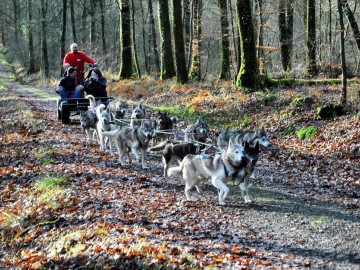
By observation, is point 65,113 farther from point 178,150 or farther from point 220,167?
point 220,167

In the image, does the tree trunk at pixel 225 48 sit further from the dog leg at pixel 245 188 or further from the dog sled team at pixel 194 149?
the dog leg at pixel 245 188

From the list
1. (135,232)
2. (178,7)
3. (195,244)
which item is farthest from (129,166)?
(178,7)

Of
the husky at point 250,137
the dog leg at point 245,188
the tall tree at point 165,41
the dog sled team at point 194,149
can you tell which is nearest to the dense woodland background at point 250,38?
the tall tree at point 165,41

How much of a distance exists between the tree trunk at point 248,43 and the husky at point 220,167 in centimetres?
1081

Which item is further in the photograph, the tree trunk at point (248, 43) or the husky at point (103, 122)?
the tree trunk at point (248, 43)

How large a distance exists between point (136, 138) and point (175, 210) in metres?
3.28

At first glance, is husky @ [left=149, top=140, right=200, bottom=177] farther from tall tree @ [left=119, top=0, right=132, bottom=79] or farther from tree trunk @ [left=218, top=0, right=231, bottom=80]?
tall tree @ [left=119, top=0, right=132, bottom=79]

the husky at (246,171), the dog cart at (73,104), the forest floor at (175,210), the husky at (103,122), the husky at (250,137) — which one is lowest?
the forest floor at (175,210)

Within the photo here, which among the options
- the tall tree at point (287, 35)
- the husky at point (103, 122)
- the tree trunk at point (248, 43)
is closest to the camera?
the husky at point (103, 122)

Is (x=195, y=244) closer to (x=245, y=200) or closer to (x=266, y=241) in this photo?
(x=266, y=241)

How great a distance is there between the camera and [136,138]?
10367 mm

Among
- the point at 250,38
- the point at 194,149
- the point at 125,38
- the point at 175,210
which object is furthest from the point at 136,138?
the point at 125,38

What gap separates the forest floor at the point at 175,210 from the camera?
576 cm

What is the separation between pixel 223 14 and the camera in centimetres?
2348
